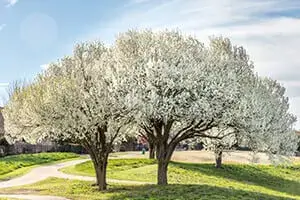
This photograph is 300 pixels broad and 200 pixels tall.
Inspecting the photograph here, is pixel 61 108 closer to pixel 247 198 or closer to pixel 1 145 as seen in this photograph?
pixel 247 198

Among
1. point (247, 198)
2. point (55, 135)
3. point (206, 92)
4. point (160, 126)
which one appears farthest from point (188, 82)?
point (55, 135)

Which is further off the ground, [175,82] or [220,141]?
[175,82]

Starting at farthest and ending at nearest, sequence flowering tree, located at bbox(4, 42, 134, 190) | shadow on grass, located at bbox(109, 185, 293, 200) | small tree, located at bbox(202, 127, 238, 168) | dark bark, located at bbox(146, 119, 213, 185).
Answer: small tree, located at bbox(202, 127, 238, 168) → dark bark, located at bbox(146, 119, 213, 185) → flowering tree, located at bbox(4, 42, 134, 190) → shadow on grass, located at bbox(109, 185, 293, 200)

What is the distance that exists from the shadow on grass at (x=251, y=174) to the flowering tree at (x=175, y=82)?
14343 mm

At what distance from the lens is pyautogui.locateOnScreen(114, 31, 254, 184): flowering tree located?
2670 cm

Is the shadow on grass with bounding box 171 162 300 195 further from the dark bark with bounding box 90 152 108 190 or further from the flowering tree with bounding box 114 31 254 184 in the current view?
the dark bark with bounding box 90 152 108 190

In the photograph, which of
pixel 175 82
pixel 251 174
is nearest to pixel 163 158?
pixel 175 82

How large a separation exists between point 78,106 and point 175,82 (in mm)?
5284

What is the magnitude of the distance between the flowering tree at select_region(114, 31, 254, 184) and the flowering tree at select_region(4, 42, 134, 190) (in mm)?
1090

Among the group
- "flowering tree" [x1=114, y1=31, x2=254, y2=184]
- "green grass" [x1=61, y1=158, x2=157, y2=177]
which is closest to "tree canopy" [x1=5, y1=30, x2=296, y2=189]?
"flowering tree" [x1=114, y1=31, x2=254, y2=184]

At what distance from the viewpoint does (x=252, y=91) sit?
29875 mm

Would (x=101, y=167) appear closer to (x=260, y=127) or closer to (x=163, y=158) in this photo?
(x=163, y=158)

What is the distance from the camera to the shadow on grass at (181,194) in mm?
24688

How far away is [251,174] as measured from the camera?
47.5 meters
